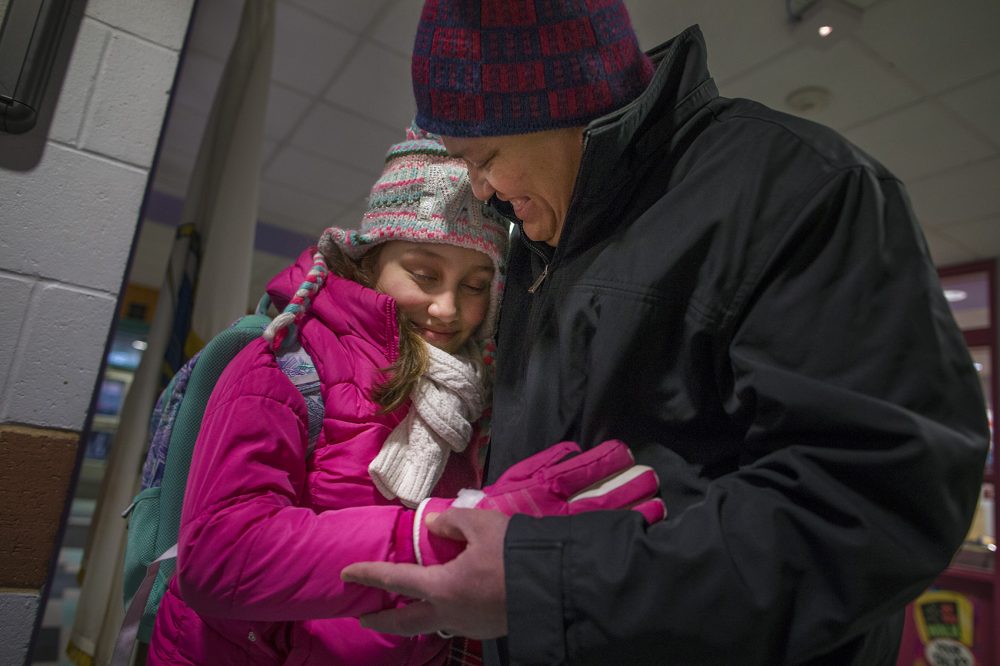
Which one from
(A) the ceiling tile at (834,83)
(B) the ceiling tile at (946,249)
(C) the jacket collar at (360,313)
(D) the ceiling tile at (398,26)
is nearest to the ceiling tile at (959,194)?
(B) the ceiling tile at (946,249)

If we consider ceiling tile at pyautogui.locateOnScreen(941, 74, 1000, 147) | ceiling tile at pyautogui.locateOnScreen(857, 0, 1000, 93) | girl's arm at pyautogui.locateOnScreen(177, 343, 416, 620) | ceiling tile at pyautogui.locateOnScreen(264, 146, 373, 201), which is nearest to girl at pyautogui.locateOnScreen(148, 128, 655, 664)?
girl's arm at pyautogui.locateOnScreen(177, 343, 416, 620)

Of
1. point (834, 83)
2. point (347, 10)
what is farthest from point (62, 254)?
point (834, 83)

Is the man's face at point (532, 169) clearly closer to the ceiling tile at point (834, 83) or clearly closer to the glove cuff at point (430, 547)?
the glove cuff at point (430, 547)

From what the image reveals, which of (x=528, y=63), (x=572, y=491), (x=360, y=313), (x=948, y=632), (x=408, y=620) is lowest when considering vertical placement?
(x=948, y=632)

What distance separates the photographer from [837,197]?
598 mm

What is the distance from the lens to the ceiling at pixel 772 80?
2.33 m

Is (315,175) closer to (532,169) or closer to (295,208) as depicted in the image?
(295,208)

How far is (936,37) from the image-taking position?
233 centimetres

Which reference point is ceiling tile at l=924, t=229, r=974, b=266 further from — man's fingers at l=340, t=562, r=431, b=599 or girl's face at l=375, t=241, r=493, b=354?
man's fingers at l=340, t=562, r=431, b=599

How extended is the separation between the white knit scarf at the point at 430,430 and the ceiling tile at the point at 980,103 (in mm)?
2827

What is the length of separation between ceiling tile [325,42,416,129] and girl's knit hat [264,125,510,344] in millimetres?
1994

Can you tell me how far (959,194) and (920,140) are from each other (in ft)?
2.31

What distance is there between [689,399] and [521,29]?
49 cm

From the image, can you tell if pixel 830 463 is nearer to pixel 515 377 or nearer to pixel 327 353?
pixel 515 377
